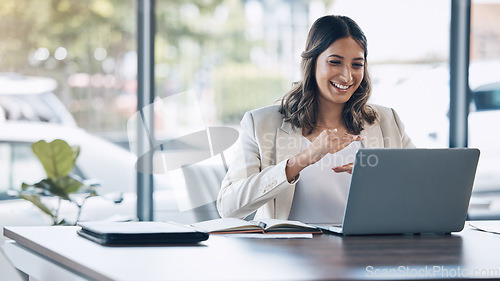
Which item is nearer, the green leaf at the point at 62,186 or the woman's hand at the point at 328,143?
the woman's hand at the point at 328,143

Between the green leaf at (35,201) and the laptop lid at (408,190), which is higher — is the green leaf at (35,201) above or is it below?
below

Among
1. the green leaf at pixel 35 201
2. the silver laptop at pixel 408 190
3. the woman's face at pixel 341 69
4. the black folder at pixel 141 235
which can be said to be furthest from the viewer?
the green leaf at pixel 35 201

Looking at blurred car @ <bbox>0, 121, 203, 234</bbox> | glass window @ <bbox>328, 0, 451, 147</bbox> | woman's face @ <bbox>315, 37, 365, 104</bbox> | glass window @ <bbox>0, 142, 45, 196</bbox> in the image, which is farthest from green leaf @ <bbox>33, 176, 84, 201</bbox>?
glass window @ <bbox>328, 0, 451, 147</bbox>

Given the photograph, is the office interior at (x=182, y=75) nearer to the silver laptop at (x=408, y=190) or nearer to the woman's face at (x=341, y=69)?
the woman's face at (x=341, y=69)

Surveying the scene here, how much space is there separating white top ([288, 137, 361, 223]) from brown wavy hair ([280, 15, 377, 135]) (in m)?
0.12

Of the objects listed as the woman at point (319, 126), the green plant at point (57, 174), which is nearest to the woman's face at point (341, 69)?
the woman at point (319, 126)

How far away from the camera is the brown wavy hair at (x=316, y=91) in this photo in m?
2.56

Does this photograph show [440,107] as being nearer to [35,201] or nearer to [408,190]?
[35,201]

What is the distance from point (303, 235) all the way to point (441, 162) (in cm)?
40

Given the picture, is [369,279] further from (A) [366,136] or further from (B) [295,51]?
(B) [295,51]

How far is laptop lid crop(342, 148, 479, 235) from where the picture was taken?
1.75m

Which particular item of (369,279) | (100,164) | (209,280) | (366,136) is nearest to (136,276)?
(209,280)

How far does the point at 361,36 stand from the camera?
8.55 ft

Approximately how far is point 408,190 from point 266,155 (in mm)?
770
